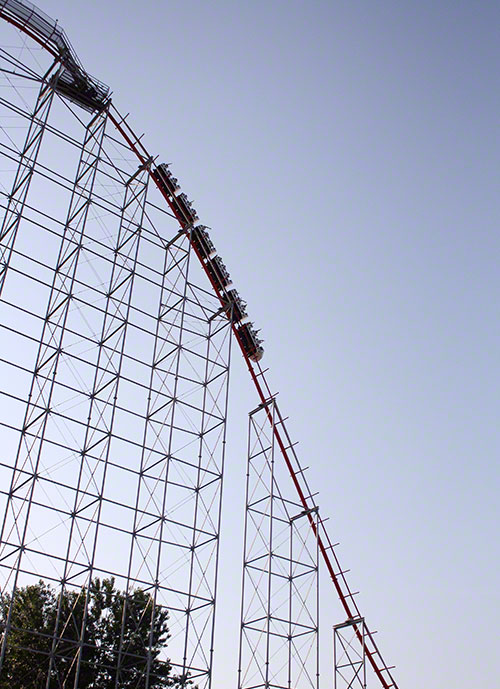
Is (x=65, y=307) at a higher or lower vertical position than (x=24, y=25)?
lower

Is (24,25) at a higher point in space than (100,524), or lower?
higher

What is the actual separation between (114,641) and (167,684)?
86.4 inches

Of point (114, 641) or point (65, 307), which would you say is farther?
point (114, 641)

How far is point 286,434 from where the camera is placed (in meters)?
24.5

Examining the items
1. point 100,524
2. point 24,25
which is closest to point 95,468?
point 100,524

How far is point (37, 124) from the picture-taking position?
20.3 meters

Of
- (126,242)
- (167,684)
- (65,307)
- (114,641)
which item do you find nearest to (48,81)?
(126,242)

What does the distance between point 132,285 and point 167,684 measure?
40.3ft

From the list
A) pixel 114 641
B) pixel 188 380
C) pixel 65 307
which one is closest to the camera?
pixel 65 307

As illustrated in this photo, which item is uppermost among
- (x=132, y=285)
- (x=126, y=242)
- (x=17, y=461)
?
(x=126, y=242)

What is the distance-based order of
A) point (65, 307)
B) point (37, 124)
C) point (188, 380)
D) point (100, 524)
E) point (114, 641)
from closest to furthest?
point (100, 524) → point (65, 307) → point (37, 124) → point (188, 380) → point (114, 641)

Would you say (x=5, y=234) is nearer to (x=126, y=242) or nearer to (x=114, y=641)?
(x=126, y=242)

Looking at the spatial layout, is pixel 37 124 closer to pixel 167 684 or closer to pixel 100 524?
pixel 100 524

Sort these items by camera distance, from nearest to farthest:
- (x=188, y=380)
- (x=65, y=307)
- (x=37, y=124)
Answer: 1. (x=65, y=307)
2. (x=37, y=124)
3. (x=188, y=380)
